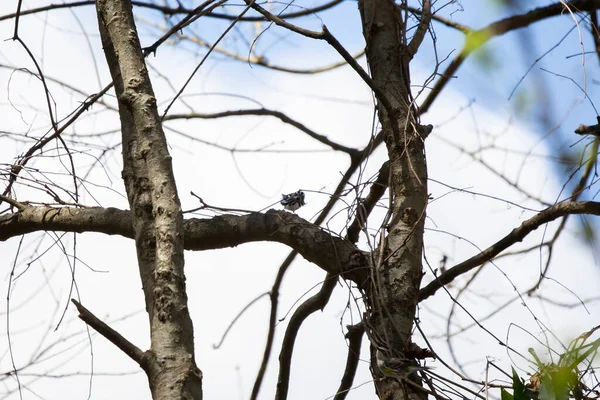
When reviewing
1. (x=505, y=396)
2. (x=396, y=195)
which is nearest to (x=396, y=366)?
(x=505, y=396)

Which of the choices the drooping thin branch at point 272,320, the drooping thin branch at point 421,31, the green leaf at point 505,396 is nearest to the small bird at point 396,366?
the green leaf at point 505,396

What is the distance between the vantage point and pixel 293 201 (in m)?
2.96

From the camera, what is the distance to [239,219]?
193cm

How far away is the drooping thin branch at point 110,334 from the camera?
51.4 inches

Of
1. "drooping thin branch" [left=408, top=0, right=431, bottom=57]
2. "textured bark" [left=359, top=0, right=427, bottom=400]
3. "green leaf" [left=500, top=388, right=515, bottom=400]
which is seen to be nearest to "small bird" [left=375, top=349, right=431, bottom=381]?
"textured bark" [left=359, top=0, right=427, bottom=400]

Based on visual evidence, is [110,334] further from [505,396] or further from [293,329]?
[293,329]

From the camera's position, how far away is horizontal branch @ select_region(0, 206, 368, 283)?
1866 mm

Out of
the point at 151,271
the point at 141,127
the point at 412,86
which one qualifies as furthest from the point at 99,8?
the point at 412,86

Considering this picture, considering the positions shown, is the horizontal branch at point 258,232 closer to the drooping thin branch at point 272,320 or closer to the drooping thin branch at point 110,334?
the drooping thin branch at point 110,334

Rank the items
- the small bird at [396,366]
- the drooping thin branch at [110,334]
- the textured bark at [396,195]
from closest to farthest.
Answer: the drooping thin branch at [110,334], the small bird at [396,366], the textured bark at [396,195]

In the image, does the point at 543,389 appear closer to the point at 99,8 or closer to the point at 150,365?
the point at 150,365

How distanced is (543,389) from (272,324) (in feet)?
6.33

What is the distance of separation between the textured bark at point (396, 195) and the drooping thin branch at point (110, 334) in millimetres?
601

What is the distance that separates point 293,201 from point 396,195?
108 cm
